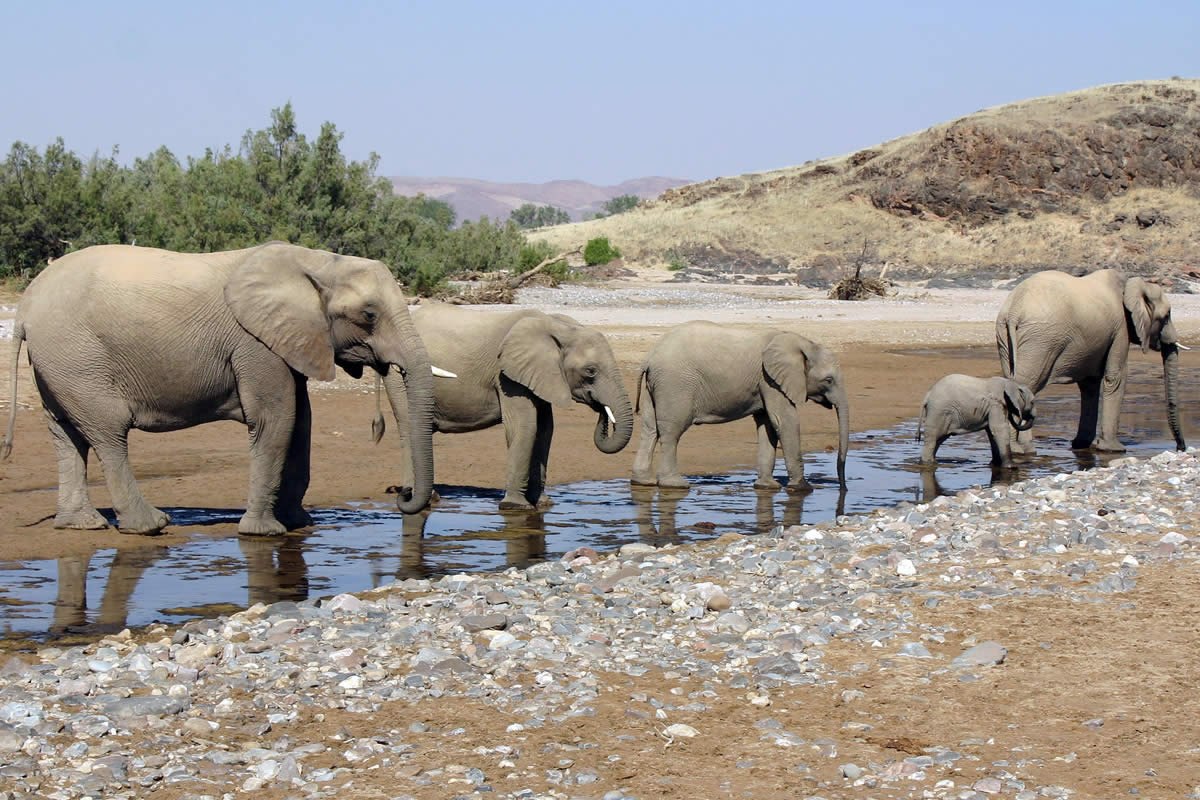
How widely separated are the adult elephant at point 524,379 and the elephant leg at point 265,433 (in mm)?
1830

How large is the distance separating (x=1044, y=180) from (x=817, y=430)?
6582cm

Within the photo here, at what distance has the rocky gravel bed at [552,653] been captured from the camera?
5832mm

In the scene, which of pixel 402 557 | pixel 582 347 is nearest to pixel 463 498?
pixel 582 347

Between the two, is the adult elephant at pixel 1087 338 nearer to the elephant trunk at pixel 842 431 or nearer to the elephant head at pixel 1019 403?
the elephant head at pixel 1019 403

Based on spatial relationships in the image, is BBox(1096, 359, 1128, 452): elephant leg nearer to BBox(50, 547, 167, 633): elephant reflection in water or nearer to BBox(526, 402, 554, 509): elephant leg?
BBox(526, 402, 554, 509): elephant leg

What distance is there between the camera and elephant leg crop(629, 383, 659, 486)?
14.8 metres

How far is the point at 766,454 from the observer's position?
49.3 feet

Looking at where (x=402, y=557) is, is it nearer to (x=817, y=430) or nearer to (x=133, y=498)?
(x=133, y=498)

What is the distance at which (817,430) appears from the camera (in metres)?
19.2

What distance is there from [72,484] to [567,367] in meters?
4.31

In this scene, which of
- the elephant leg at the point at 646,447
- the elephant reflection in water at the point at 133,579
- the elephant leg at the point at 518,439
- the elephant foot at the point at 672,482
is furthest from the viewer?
the elephant leg at the point at 646,447

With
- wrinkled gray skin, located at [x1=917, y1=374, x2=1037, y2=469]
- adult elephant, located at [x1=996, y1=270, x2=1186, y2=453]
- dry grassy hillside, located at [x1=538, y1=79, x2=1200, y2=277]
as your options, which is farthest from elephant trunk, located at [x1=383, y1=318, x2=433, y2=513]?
dry grassy hillside, located at [x1=538, y1=79, x2=1200, y2=277]

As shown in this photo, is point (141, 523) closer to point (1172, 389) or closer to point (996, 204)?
point (1172, 389)

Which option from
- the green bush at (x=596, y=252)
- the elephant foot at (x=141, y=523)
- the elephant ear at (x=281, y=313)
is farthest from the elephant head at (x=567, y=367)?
the green bush at (x=596, y=252)
